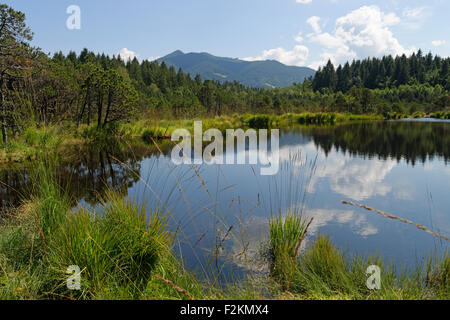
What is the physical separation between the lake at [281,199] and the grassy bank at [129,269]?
301 mm

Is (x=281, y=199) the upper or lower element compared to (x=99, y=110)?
lower

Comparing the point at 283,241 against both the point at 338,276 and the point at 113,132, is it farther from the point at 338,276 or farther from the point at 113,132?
the point at 113,132

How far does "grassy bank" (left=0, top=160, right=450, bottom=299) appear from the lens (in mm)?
1889

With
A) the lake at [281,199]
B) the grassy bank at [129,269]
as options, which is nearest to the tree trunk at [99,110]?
the lake at [281,199]

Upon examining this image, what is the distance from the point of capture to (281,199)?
179 inches

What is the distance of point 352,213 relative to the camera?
4.13 metres

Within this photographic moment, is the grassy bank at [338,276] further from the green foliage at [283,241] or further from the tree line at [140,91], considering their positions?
the tree line at [140,91]

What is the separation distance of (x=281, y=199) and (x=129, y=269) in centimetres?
278

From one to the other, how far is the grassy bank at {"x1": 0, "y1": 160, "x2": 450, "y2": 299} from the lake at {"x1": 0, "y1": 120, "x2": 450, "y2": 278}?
30 centimetres

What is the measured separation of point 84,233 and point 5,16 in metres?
8.32

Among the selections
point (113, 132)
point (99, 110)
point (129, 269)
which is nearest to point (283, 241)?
point (129, 269)

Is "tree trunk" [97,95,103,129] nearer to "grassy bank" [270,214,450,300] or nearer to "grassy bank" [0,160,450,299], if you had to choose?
"grassy bank" [0,160,450,299]
